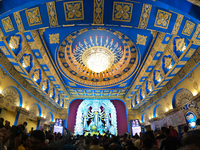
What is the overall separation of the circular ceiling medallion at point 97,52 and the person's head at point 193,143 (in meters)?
9.16

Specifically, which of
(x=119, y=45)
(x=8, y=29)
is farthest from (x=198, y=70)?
(x=8, y=29)

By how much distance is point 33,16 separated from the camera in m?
5.20

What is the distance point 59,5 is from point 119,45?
717 cm

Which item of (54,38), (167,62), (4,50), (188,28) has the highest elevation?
(54,38)

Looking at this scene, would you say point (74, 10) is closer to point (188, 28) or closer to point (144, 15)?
point (144, 15)

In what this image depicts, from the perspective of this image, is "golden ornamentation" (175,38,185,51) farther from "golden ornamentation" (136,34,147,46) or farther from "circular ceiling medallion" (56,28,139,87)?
"circular ceiling medallion" (56,28,139,87)

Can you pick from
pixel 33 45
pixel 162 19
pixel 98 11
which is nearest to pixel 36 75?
pixel 33 45

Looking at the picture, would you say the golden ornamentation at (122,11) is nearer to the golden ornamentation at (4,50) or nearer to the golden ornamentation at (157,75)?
the golden ornamentation at (4,50)

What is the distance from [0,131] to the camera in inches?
56.7

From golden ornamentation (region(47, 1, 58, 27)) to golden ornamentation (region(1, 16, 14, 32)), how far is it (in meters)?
1.63

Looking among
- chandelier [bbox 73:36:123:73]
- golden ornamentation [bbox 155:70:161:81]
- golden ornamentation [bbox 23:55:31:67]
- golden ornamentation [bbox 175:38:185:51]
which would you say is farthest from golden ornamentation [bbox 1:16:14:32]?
golden ornamentation [bbox 155:70:161:81]

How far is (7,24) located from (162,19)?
6514 mm

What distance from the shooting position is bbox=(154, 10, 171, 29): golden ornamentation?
5117 mm

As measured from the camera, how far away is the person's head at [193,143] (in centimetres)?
119
